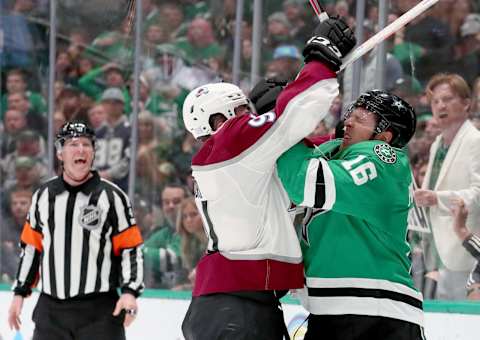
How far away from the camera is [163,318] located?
4.83 metres

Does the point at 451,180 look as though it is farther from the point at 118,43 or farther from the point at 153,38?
the point at 118,43

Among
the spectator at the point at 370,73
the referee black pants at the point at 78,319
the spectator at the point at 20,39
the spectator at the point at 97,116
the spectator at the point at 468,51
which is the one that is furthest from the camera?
the spectator at the point at 20,39

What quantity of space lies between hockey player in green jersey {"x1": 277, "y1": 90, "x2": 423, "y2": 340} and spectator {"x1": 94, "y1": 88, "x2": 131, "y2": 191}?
2802 mm

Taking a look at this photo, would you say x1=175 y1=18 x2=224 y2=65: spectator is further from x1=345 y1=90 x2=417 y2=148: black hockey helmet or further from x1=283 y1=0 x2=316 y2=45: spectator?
x1=345 y1=90 x2=417 y2=148: black hockey helmet

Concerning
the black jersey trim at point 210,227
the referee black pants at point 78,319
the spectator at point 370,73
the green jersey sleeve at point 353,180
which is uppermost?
the spectator at point 370,73

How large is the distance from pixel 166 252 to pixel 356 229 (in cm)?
267

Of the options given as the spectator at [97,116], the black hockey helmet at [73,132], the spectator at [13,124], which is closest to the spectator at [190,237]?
the spectator at [97,116]

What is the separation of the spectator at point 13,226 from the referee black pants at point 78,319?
1.65 meters

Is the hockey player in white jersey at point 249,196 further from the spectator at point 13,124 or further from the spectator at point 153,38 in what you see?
the spectator at point 13,124

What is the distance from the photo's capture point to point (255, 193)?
2.73m

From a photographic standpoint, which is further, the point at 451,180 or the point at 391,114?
the point at 451,180

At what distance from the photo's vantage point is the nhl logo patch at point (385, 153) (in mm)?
2688

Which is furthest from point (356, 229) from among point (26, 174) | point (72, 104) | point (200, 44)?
point (26, 174)

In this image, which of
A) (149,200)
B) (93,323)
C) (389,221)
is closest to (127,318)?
(93,323)
